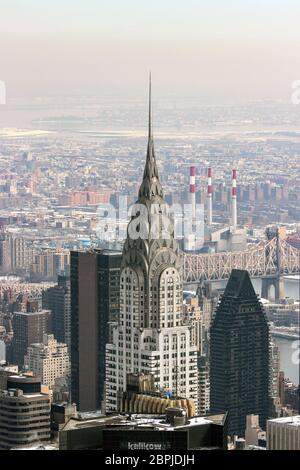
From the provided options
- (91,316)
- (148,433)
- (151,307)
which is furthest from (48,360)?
(148,433)

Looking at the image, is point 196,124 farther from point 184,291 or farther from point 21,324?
point 21,324

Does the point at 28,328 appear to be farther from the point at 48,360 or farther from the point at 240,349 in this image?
the point at 240,349

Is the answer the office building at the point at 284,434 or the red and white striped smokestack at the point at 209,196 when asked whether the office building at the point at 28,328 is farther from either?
the office building at the point at 284,434

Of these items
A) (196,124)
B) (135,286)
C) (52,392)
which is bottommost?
(52,392)

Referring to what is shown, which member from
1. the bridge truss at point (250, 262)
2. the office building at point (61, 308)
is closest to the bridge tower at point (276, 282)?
the bridge truss at point (250, 262)

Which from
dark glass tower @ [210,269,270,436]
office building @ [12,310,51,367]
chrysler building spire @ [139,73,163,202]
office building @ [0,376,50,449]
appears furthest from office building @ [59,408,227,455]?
office building @ [12,310,51,367]
